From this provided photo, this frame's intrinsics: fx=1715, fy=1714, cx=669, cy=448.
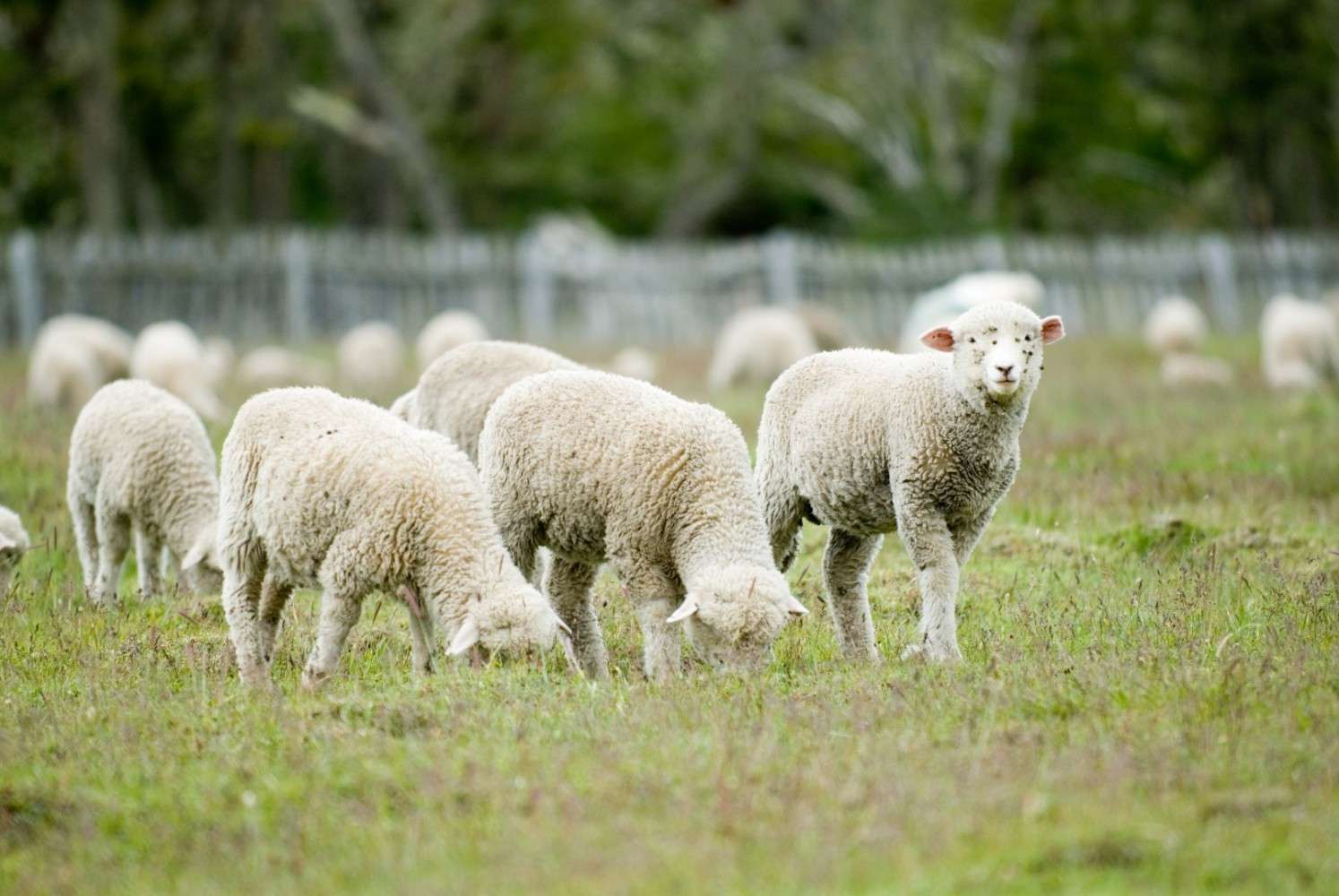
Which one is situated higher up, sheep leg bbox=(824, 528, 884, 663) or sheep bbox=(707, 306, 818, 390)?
sheep bbox=(707, 306, 818, 390)

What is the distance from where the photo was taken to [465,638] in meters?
6.31

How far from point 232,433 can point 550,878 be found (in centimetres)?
338

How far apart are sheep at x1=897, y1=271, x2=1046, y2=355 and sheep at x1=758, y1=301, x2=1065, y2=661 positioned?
1045cm

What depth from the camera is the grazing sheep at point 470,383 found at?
870 centimetres

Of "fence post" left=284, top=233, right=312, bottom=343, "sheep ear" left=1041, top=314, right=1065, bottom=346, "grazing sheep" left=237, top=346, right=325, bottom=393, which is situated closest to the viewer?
"sheep ear" left=1041, top=314, right=1065, bottom=346

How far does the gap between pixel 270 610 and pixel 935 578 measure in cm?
282

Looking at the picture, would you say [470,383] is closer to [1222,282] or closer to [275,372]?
[275,372]

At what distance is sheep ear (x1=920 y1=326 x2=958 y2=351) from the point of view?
7.20m

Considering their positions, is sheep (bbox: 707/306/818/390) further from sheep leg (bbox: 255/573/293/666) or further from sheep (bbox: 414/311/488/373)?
sheep leg (bbox: 255/573/293/666)

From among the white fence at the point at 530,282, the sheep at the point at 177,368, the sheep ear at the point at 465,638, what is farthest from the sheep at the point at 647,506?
the white fence at the point at 530,282

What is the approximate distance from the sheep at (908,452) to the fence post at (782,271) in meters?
14.7

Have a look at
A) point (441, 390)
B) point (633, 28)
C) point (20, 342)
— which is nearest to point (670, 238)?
point (633, 28)

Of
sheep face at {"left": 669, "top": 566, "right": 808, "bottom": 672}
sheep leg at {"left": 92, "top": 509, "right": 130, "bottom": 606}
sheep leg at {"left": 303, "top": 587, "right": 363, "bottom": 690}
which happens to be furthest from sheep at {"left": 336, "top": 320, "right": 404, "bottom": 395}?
sheep face at {"left": 669, "top": 566, "right": 808, "bottom": 672}

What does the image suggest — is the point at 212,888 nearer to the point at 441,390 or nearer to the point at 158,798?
the point at 158,798
